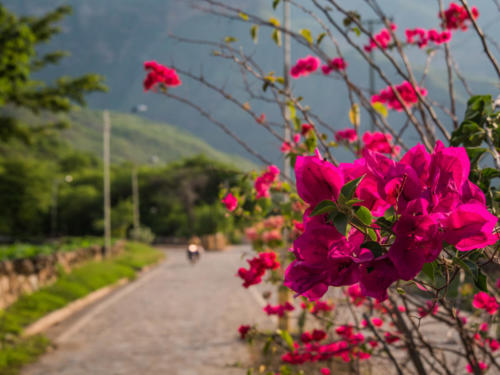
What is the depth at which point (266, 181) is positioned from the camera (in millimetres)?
3637

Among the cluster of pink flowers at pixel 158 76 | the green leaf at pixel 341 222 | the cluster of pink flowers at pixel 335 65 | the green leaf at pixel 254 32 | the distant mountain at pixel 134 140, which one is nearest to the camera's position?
the green leaf at pixel 341 222

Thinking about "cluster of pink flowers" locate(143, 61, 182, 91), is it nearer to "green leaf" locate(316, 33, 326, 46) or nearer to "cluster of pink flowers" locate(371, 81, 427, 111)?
"green leaf" locate(316, 33, 326, 46)

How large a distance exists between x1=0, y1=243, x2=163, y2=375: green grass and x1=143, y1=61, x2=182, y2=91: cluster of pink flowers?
3869 mm

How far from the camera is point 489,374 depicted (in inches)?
189

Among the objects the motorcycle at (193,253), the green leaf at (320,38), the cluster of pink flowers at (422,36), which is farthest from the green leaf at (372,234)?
the motorcycle at (193,253)

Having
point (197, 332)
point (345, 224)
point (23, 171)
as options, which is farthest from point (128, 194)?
point (345, 224)

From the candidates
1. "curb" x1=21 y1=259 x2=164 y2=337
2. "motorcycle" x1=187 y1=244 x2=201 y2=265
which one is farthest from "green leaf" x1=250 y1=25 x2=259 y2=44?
"motorcycle" x1=187 y1=244 x2=201 y2=265

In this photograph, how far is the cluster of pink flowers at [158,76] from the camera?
11.3 feet

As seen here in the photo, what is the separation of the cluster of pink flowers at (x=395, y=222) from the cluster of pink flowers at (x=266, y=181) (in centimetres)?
264

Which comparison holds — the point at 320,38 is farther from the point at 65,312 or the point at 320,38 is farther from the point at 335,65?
the point at 65,312

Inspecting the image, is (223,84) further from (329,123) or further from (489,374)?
(489,374)

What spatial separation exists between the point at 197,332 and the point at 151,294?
16.0 ft

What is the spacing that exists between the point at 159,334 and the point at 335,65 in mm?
5659

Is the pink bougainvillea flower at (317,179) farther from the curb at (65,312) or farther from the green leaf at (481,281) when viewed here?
the curb at (65,312)
